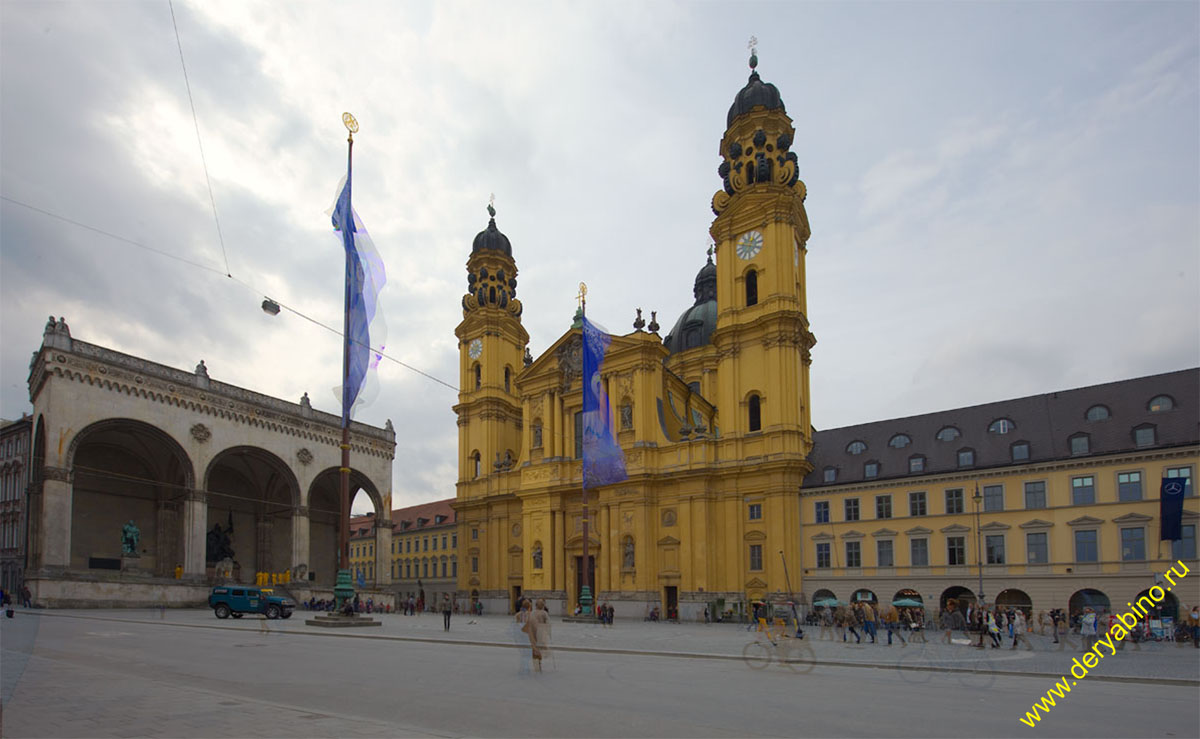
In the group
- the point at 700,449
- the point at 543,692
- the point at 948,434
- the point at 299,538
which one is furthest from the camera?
the point at 299,538

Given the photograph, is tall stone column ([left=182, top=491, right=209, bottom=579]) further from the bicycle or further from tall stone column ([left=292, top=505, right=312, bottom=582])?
the bicycle

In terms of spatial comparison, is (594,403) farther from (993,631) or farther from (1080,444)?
(1080,444)

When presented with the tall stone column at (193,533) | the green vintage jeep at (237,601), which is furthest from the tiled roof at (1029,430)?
the tall stone column at (193,533)

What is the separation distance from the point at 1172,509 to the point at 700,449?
79.4 feet

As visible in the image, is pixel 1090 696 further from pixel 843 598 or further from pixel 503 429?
pixel 503 429

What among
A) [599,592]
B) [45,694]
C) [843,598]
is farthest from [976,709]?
[599,592]

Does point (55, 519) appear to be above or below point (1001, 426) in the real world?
below

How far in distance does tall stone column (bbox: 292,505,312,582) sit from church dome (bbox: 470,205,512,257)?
25.8 meters

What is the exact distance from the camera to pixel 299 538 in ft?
186

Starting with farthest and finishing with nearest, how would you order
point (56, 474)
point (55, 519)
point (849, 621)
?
point (56, 474) < point (55, 519) < point (849, 621)

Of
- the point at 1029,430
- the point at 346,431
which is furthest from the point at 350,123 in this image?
the point at 1029,430

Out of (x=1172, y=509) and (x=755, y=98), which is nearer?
(x=1172, y=509)

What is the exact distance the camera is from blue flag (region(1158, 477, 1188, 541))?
114 feet

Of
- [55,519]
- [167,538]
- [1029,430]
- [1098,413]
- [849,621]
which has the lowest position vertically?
[849,621]
